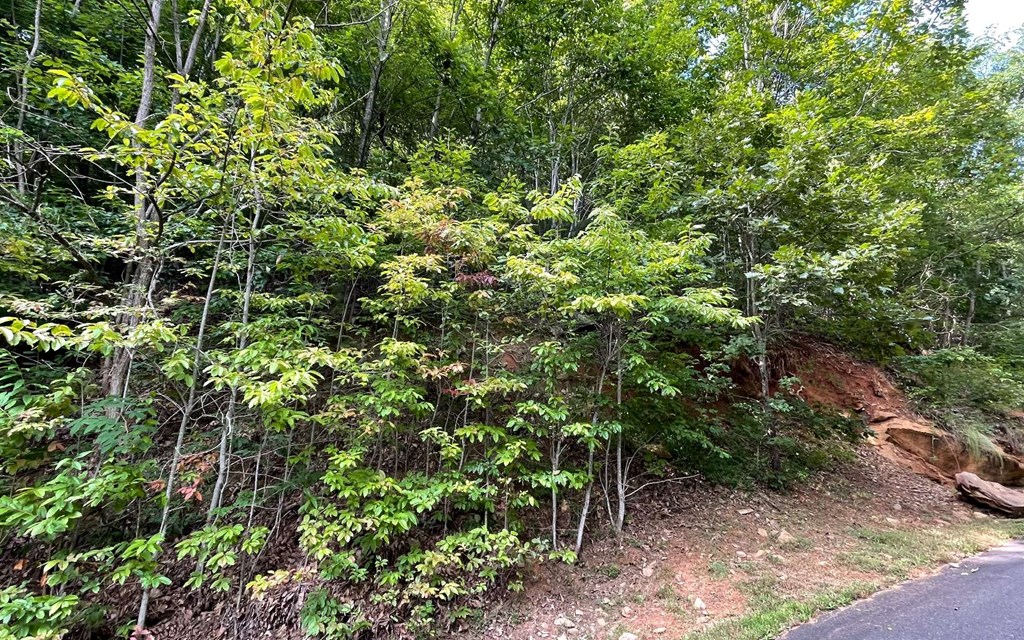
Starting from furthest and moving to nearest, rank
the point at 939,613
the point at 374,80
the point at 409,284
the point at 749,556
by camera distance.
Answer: the point at 374,80, the point at 749,556, the point at 409,284, the point at 939,613

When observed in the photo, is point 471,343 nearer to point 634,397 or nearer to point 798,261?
point 634,397

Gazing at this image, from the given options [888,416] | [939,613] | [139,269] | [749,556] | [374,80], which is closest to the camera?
[939,613]

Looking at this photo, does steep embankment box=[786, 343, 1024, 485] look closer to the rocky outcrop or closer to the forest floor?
the rocky outcrop

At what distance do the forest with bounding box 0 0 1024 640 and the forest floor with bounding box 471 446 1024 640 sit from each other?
0.34 meters

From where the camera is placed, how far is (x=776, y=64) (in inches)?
289

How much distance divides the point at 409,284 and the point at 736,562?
4.45 meters

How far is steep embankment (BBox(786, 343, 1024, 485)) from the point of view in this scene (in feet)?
25.7

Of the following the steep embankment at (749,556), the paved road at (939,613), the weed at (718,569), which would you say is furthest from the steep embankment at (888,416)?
the weed at (718,569)

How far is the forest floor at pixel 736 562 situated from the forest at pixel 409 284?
336 mm

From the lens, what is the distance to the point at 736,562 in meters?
4.31

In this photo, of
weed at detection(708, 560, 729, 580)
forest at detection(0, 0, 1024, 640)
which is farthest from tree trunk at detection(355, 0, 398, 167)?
weed at detection(708, 560, 729, 580)

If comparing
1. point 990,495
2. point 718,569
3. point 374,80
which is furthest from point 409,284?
point 990,495

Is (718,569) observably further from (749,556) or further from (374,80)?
(374,80)

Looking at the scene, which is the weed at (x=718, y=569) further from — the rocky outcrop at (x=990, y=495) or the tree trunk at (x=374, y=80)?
the tree trunk at (x=374, y=80)
